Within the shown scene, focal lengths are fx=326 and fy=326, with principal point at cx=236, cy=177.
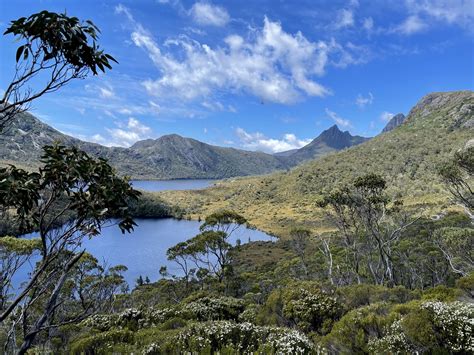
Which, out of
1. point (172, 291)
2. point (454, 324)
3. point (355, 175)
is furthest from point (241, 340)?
point (355, 175)

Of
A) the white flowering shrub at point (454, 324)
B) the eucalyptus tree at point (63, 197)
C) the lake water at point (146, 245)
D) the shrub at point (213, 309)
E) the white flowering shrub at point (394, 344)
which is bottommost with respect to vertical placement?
the lake water at point (146, 245)

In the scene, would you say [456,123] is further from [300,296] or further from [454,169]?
[300,296]

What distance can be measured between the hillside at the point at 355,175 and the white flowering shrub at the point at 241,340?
8771cm

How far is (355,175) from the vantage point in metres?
125

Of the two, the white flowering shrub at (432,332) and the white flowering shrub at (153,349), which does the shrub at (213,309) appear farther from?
the white flowering shrub at (432,332)

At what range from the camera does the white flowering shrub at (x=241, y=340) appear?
7811mm

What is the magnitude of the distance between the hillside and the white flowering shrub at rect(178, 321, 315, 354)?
8771 centimetres

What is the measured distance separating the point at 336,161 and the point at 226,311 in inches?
5783

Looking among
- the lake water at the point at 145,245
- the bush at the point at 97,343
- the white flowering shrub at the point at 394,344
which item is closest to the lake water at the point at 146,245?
the lake water at the point at 145,245

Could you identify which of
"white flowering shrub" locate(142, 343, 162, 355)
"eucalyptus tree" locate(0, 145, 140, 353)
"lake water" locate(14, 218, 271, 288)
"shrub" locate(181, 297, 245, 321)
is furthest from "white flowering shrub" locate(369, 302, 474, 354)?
"lake water" locate(14, 218, 271, 288)

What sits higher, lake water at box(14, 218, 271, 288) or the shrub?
the shrub

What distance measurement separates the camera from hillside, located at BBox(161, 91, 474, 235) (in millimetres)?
106556

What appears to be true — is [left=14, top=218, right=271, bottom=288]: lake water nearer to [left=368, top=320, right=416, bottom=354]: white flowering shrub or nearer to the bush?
the bush

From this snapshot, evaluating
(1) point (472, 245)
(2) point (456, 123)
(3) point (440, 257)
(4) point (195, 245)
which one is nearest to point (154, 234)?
(4) point (195, 245)
